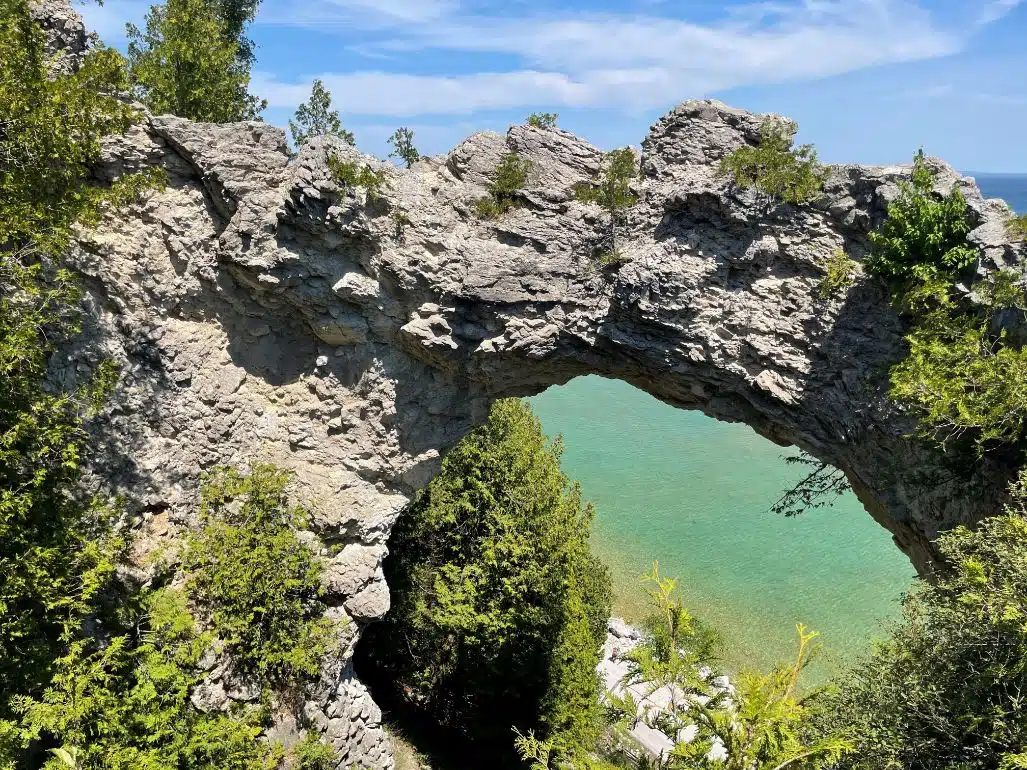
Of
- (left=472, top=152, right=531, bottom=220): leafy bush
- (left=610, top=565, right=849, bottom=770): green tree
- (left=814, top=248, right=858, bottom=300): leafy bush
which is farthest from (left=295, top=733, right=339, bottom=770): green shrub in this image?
(left=814, top=248, right=858, bottom=300): leafy bush

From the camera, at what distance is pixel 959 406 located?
8898mm

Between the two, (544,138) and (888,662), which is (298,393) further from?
(888,662)

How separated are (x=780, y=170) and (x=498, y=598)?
10.5 meters

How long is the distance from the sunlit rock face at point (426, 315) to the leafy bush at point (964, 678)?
2.05 m

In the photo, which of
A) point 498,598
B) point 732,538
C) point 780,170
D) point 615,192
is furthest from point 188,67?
point 732,538

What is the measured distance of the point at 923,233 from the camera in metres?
9.60

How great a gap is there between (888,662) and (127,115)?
1328 centimetres

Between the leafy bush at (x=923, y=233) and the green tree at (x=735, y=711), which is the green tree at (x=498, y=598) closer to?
the green tree at (x=735, y=711)

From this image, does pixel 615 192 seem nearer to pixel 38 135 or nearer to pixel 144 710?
pixel 38 135

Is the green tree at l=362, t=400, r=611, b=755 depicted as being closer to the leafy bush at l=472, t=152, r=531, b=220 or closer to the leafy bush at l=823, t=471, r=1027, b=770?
the leafy bush at l=472, t=152, r=531, b=220

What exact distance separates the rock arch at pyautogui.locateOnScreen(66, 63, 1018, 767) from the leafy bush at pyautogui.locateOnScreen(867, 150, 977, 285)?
0.37 meters

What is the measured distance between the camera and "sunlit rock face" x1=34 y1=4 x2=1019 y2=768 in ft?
33.9

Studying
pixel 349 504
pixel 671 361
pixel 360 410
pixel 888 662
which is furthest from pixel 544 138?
pixel 888 662

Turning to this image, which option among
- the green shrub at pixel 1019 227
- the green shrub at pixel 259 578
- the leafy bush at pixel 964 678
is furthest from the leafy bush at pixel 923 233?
the green shrub at pixel 259 578
